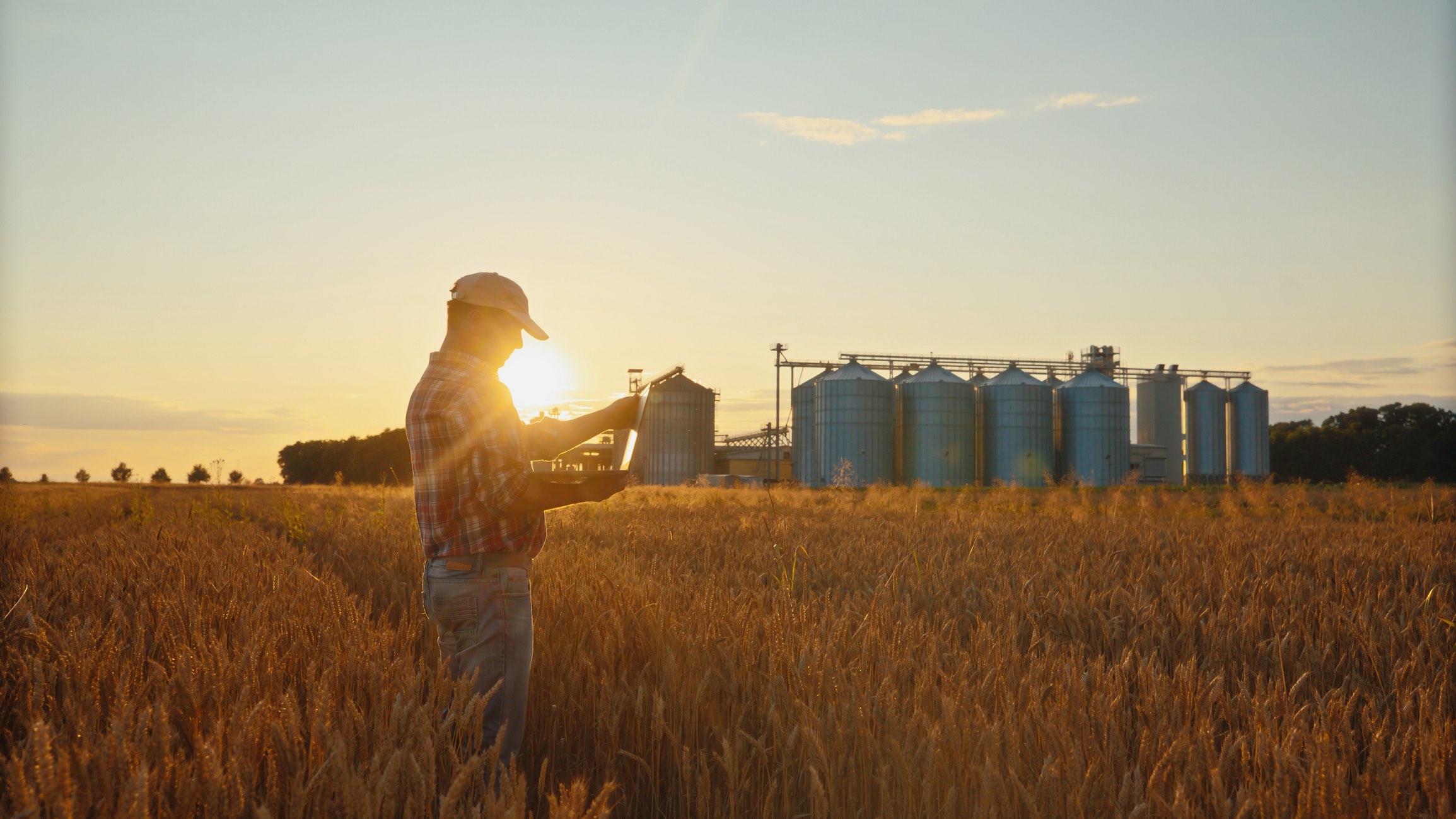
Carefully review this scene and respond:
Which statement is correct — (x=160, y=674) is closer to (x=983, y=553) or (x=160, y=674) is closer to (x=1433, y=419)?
(x=983, y=553)

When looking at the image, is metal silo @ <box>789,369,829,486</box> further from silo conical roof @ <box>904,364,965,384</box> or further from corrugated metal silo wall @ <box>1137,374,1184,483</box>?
corrugated metal silo wall @ <box>1137,374,1184,483</box>

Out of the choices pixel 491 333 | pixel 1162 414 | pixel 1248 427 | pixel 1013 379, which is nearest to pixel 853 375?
pixel 1013 379

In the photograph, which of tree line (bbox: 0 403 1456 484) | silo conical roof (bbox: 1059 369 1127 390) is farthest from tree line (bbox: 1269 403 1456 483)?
silo conical roof (bbox: 1059 369 1127 390)

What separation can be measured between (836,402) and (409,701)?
43989mm

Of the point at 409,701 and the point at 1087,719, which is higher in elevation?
the point at 409,701

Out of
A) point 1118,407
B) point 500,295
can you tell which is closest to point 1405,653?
point 500,295

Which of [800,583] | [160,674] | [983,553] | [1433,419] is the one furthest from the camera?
[1433,419]

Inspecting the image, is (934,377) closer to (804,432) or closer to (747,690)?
(804,432)

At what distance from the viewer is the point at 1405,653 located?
177 inches

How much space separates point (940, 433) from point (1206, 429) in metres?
20.5

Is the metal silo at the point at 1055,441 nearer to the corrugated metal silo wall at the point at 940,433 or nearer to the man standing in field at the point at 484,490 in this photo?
the corrugated metal silo wall at the point at 940,433

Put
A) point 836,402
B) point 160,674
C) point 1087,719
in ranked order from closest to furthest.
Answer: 1. point 160,674
2. point 1087,719
3. point 836,402

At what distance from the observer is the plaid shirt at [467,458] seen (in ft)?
11.2

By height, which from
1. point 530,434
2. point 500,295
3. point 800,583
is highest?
point 500,295
